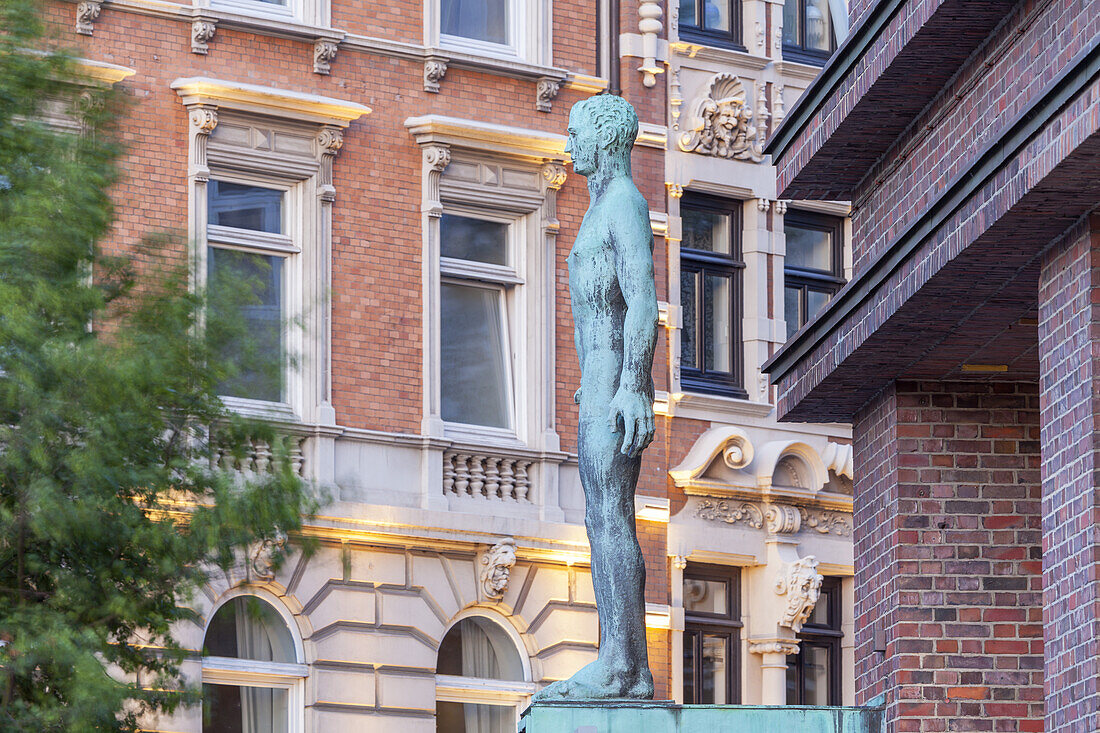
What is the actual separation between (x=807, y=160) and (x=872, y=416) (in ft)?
5.41

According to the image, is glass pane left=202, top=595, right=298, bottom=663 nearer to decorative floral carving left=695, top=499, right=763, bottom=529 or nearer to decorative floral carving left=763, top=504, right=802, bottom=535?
decorative floral carving left=695, top=499, right=763, bottom=529

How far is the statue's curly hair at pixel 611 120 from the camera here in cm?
1362

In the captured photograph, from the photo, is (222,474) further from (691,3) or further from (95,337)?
(691,3)

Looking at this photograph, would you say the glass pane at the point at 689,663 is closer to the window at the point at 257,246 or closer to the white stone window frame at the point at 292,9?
the window at the point at 257,246

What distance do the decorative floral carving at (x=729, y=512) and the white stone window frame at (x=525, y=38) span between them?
5148 millimetres

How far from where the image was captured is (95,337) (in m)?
16.7

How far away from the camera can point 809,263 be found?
3030 centimetres

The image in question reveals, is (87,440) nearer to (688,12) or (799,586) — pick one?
(799,586)

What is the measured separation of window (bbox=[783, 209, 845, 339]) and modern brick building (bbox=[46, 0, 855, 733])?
1.8 inches

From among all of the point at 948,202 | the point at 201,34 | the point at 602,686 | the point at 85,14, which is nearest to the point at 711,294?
the point at 201,34

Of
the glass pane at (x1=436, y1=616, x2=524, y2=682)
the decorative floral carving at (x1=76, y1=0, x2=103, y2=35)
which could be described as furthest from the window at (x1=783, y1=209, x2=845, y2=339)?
the decorative floral carving at (x1=76, y1=0, x2=103, y2=35)

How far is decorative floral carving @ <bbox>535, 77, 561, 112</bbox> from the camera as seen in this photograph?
28.0 metres

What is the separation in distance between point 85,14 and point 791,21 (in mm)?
8893

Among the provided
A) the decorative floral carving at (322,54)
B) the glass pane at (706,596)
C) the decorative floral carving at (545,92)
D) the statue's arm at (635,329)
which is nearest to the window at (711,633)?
the glass pane at (706,596)
